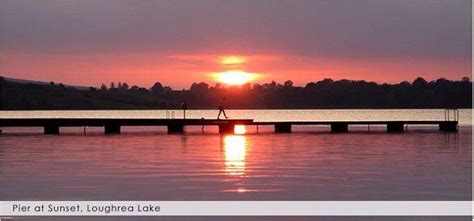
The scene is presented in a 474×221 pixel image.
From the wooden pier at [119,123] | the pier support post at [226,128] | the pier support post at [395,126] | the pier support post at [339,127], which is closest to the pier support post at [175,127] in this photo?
the wooden pier at [119,123]

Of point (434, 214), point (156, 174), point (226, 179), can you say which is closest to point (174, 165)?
point (156, 174)

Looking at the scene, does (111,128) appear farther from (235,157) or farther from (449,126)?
(235,157)

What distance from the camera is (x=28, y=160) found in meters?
25.1

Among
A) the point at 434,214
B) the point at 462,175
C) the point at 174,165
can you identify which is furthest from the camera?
the point at 174,165

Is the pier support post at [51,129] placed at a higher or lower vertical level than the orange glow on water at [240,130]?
higher

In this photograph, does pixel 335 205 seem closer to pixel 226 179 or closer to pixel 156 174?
pixel 226 179

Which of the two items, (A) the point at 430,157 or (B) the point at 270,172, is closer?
(B) the point at 270,172

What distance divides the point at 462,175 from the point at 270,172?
432 centimetres
